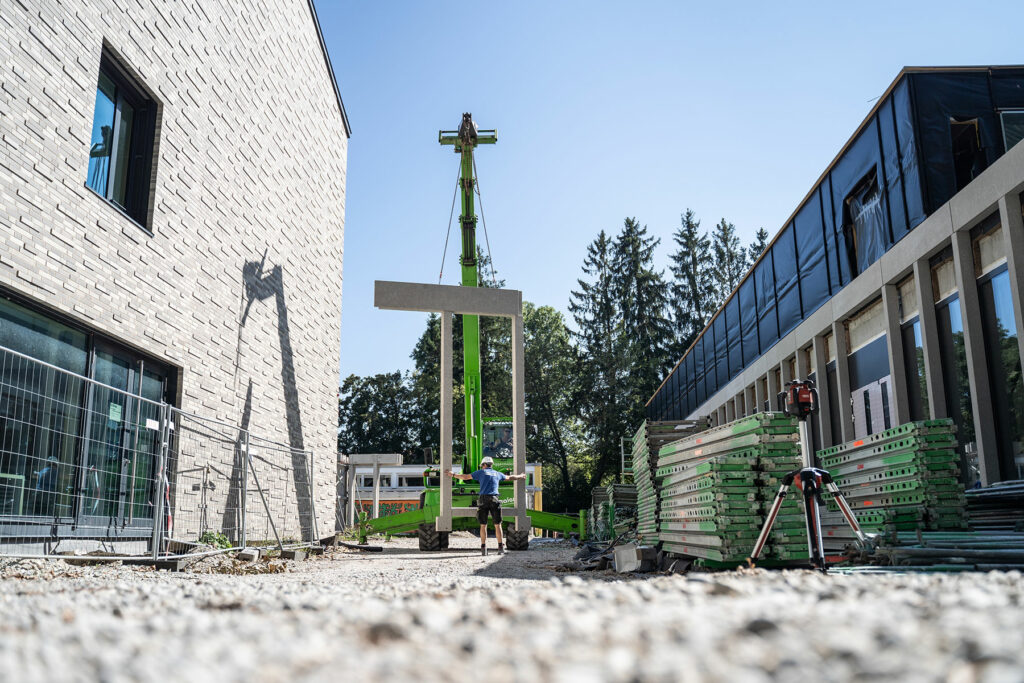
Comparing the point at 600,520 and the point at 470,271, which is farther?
the point at 600,520

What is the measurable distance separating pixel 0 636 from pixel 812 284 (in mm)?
17126

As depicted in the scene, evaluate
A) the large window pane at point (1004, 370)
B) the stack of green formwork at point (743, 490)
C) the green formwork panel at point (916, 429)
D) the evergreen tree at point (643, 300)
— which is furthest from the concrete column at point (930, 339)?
the evergreen tree at point (643, 300)

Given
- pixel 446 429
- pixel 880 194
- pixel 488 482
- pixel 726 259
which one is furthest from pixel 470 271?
pixel 726 259

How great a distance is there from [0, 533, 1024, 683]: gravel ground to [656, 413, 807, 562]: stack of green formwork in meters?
4.47

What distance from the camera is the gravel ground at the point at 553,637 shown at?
2057mm

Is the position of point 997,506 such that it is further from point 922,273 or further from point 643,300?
point 643,300

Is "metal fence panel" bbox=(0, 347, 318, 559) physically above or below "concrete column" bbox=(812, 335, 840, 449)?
below

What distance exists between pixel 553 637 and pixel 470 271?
53.7 feet

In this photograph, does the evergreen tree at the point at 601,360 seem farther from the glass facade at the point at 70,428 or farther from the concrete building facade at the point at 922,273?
the glass facade at the point at 70,428

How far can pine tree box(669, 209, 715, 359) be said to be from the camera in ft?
168

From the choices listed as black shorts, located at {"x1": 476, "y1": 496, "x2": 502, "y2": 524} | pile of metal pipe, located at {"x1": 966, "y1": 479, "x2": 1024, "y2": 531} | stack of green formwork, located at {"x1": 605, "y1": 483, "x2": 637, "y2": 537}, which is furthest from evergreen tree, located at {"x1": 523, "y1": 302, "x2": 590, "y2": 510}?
pile of metal pipe, located at {"x1": 966, "y1": 479, "x2": 1024, "y2": 531}

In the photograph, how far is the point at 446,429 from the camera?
1652 centimetres

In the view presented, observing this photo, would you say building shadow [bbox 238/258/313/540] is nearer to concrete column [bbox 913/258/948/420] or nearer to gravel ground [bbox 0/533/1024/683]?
concrete column [bbox 913/258/948/420]

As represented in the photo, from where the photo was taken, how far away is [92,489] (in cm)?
857
